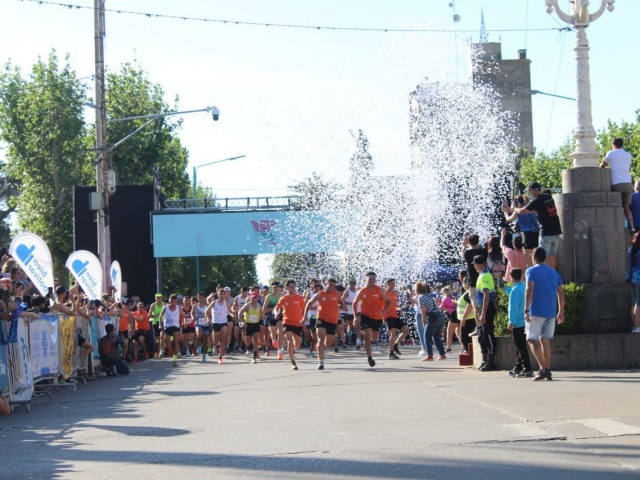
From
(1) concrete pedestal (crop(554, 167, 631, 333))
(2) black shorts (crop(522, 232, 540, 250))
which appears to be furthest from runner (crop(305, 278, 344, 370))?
(1) concrete pedestal (crop(554, 167, 631, 333))

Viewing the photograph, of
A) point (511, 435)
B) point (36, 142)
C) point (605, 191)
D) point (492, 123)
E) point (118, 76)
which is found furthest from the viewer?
point (118, 76)

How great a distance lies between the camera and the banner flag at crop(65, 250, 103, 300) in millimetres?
25562

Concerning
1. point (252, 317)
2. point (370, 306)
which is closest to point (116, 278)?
point (252, 317)

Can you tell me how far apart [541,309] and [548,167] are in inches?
1734

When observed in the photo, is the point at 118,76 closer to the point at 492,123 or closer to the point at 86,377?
the point at 492,123

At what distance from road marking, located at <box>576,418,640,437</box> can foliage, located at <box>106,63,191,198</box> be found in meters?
55.3

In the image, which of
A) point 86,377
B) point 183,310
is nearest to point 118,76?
point 183,310

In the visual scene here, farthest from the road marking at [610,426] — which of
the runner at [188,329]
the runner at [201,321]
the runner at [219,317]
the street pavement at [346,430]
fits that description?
the runner at [188,329]

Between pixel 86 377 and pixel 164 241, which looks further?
pixel 164 241

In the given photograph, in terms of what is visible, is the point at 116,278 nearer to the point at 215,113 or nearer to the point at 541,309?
the point at 215,113

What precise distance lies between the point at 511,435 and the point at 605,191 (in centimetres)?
890

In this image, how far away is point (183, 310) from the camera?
101ft

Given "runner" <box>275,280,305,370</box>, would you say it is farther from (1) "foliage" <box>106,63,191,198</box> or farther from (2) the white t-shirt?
(1) "foliage" <box>106,63,191,198</box>

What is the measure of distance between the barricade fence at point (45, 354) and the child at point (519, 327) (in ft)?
21.8
